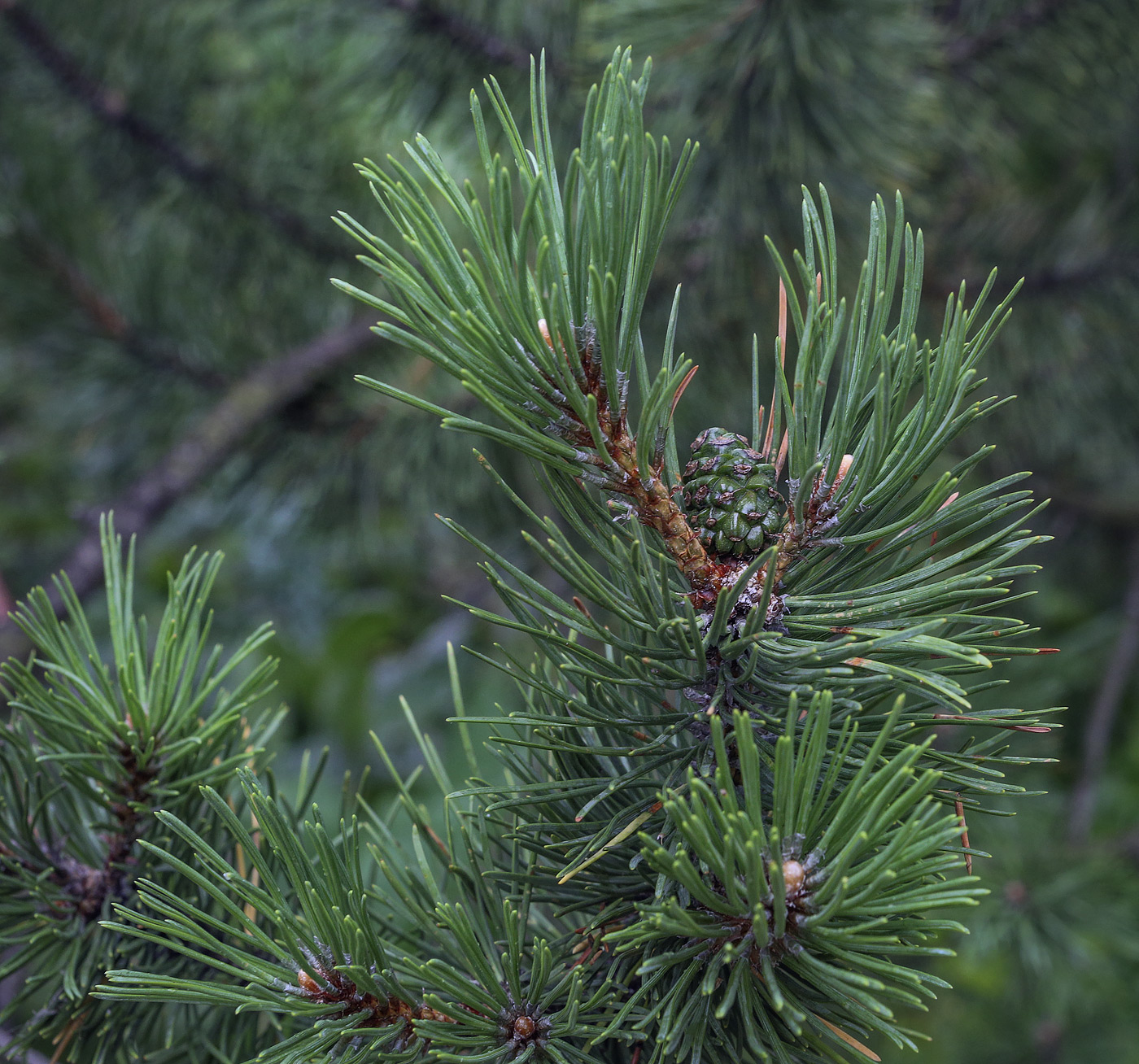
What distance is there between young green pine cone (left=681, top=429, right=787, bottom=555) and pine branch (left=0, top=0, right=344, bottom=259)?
36.5 inches

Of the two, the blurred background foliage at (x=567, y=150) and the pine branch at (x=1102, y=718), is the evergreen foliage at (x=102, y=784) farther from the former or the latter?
the pine branch at (x=1102, y=718)

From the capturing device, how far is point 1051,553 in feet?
5.21

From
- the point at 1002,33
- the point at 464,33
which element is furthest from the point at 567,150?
the point at 1002,33

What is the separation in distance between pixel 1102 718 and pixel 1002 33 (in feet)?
2.94

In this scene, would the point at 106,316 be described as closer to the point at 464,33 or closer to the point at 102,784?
the point at 464,33

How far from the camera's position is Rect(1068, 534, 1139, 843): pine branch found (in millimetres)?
1193

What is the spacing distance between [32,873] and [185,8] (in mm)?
998

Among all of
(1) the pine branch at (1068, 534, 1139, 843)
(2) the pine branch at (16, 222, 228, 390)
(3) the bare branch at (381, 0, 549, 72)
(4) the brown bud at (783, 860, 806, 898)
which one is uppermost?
(3) the bare branch at (381, 0, 549, 72)

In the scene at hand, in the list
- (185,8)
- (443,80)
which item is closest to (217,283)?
(185,8)

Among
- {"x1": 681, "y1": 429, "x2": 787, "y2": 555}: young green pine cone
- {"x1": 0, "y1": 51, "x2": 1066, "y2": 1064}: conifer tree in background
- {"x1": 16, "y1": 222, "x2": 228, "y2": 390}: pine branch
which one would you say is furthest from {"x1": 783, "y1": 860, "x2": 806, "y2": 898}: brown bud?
{"x1": 16, "y1": 222, "x2": 228, "y2": 390}: pine branch

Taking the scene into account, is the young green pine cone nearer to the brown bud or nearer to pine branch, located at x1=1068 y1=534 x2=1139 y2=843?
the brown bud

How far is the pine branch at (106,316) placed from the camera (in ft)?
3.34

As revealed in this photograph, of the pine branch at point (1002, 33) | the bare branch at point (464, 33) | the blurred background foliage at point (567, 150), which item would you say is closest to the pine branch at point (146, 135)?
the blurred background foliage at point (567, 150)

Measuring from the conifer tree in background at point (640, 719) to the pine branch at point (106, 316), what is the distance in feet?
2.61
